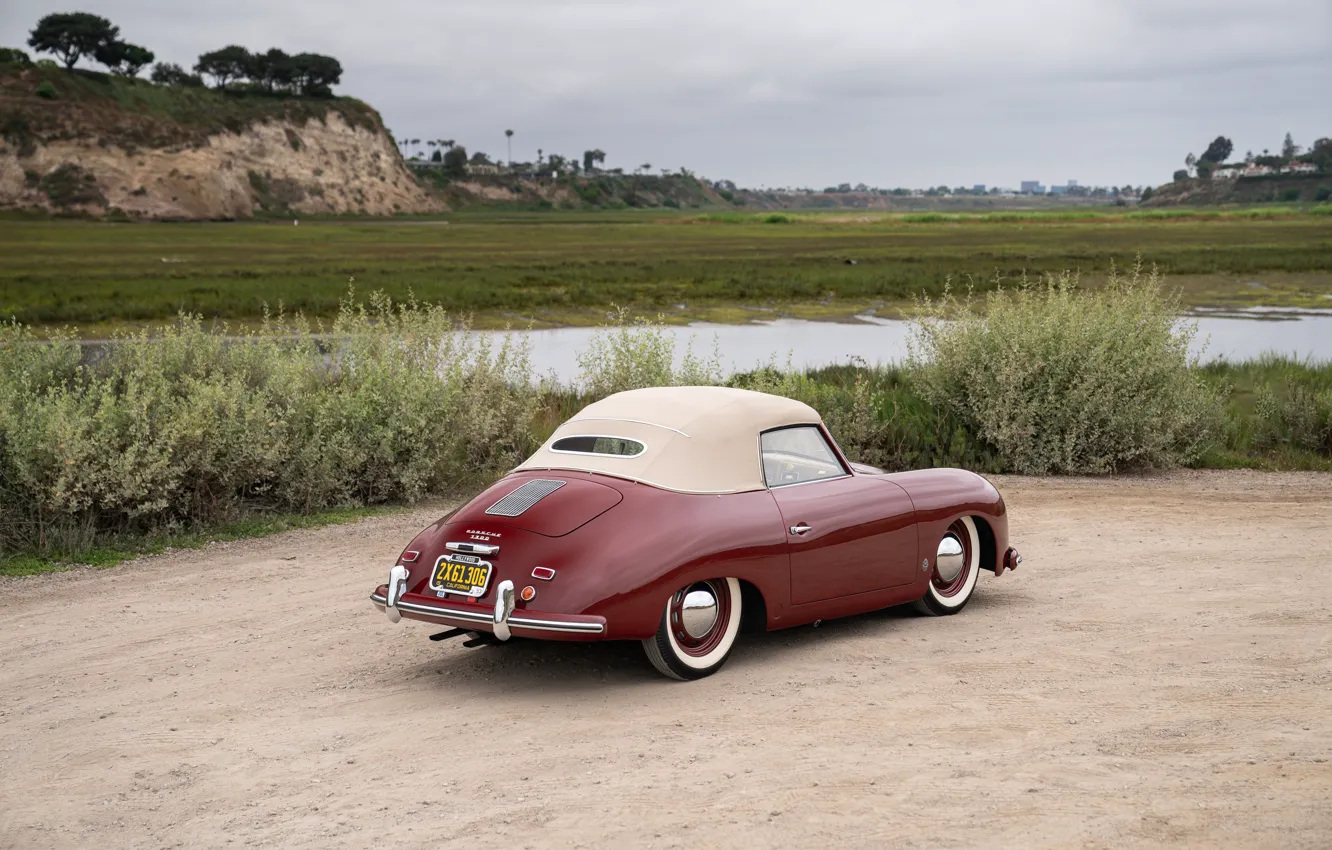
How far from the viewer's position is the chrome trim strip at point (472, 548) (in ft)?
23.1

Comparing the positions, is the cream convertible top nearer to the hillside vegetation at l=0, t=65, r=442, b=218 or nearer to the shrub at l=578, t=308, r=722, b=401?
the shrub at l=578, t=308, r=722, b=401

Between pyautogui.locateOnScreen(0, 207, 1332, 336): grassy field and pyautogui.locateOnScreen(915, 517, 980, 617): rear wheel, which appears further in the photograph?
pyautogui.locateOnScreen(0, 207, 1332, 336): grassy field

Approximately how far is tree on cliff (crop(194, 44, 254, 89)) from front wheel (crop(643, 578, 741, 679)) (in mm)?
180989

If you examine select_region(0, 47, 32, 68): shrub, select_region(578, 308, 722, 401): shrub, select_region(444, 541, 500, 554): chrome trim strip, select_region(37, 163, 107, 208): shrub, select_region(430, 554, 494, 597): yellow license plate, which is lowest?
select_region(430, 554, 494, 597): yellow license plate

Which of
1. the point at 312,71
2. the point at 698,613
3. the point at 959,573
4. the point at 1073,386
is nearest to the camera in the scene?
the point at 698,613

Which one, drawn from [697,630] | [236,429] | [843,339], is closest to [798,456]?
[697,630]

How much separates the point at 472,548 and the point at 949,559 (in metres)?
3.43

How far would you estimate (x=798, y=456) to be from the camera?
8328 millimetres

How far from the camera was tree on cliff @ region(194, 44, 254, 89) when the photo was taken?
17462cm

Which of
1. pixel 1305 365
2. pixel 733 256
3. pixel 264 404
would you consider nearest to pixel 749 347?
pixel 1305 365

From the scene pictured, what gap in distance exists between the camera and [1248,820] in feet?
17.0

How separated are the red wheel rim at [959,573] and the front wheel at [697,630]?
199 cm

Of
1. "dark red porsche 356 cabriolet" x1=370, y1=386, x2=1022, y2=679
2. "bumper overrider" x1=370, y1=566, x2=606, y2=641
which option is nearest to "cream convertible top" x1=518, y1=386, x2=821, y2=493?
"dark red porsche 356 cabriolet" x1=370, y1=386, x2=1022, y2=679

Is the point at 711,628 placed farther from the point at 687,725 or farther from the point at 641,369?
the point at 641,369
